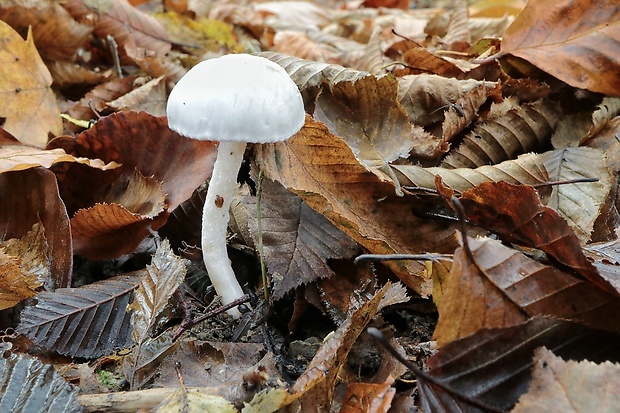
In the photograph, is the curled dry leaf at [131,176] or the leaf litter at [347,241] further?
the curled dry leaf at [131,176]

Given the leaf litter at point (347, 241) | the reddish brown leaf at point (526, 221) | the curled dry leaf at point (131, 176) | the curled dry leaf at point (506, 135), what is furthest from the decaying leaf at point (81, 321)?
the curled dry leaf at point (506, 135)

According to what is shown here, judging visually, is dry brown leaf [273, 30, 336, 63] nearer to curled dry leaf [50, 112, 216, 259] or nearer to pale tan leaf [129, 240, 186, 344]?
curled dry leaf [50, 112, 216, 259]

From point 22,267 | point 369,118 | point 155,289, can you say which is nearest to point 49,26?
point 22,267

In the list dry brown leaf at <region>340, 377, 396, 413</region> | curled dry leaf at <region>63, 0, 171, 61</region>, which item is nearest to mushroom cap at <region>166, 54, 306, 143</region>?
dry brown leaf at <region>340, 377, 396, 413</region>

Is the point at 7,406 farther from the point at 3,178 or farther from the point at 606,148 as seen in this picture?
the point at 606,148

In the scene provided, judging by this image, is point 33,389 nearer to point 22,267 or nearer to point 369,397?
point 22,267

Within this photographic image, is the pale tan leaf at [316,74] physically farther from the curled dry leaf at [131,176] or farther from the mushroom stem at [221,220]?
the mushroom stem at [221,220]

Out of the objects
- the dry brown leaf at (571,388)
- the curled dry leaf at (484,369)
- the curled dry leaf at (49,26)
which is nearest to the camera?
the dry brown leaf at (571,388)
